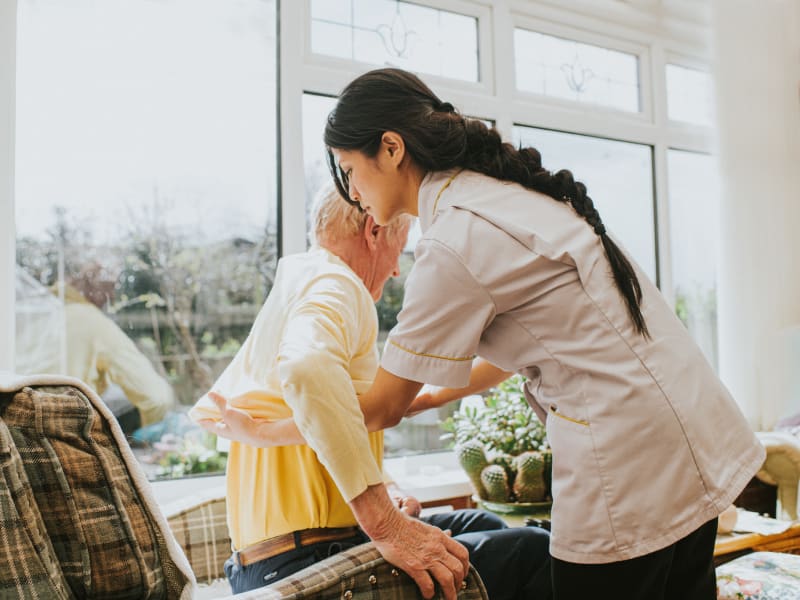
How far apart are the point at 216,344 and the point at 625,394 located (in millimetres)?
1622

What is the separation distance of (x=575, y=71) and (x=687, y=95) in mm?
731

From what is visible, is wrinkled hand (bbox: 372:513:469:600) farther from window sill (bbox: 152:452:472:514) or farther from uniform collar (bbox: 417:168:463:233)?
window sill (bbox: 152:452:472:514)

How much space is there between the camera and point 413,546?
3.63 feet

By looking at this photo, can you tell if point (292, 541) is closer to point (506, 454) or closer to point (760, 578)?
point (506, 454)

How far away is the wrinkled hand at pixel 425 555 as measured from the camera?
1074mm

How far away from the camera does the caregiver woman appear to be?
110cm

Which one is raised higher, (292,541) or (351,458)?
(351,458)

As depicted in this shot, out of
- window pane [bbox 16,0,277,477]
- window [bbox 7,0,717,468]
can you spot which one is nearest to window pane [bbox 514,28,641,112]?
window [bbox 7,0,717,468]

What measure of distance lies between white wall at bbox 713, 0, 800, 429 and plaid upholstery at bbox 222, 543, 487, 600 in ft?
8.48

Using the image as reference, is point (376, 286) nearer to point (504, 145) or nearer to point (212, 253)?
point (504, 145)

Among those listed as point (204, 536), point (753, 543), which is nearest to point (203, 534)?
point (204, 536)

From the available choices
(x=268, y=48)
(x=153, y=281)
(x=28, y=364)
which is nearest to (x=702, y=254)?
(x=268, y=48)

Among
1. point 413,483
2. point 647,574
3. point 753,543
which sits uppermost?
point 647,574

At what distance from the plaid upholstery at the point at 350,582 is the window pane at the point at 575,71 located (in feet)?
7.94
